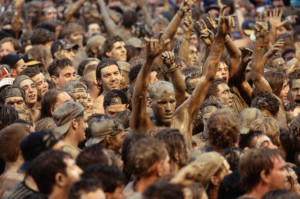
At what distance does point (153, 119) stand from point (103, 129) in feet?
2.30

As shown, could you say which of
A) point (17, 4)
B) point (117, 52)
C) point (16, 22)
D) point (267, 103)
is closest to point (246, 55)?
point (267, 103)

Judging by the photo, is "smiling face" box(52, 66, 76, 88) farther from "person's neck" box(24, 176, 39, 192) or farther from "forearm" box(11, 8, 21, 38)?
"person's neck" box(24, 176, 39, 192)

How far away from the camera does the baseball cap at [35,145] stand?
682cm

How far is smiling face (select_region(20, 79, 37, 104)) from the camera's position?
10984 millimetres

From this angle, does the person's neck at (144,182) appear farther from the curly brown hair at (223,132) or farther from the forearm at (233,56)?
the forearm at (233,56)

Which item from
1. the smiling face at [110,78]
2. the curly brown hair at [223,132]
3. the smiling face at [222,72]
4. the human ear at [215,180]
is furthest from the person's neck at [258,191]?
the smiling face at [110,78]

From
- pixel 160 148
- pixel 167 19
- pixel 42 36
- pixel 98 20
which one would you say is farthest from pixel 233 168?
pixel 98 20

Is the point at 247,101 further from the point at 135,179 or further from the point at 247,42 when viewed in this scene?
the point at 135,179

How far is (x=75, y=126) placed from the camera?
8516mm

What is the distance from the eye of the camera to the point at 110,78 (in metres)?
11.6

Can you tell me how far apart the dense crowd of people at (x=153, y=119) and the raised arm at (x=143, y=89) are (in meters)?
0.01

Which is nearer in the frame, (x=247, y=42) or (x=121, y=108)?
(x=121, y=108)

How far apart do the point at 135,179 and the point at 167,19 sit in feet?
34.1

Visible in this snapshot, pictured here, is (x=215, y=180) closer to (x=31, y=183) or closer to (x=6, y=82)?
(x=31, y=183)
